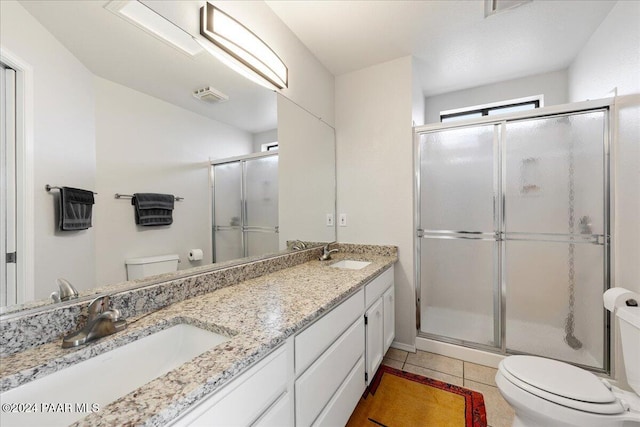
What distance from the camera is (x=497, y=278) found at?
200cm

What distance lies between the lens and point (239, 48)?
4.63 feet

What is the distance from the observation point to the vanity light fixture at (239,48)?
126 centimetres

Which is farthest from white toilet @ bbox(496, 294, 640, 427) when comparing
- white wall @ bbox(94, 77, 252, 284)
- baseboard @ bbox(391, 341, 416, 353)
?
white wall @ bbox(94, 77, 252, 284)

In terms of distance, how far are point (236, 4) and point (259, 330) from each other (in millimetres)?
1673

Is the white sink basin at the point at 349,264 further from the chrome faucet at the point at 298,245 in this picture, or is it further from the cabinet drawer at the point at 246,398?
the cabinet drawer at the point at 246,398

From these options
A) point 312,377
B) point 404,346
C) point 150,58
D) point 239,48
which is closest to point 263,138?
point 239,48

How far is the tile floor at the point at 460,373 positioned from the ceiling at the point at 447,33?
2.50 metres

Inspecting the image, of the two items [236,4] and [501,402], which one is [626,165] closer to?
[501,402]

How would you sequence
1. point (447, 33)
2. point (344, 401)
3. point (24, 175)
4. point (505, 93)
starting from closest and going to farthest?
point (24, 175) < point (344, 401) < point (447, 33) < point (505, 93)

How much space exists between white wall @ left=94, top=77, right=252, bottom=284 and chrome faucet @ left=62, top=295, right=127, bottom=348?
0.39 ft

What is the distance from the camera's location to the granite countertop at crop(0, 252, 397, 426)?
517mm

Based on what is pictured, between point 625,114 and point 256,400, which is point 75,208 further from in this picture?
point 625,114

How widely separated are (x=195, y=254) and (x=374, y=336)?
1.22 m

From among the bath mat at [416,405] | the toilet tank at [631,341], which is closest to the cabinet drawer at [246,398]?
the bath mat at [416,405]
